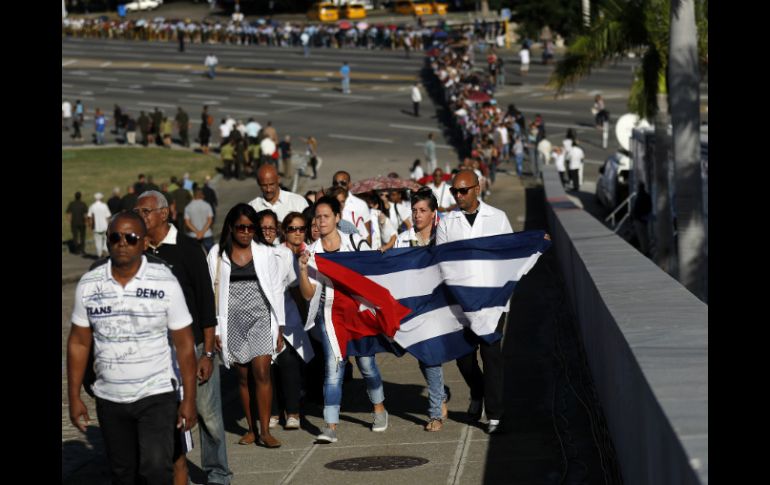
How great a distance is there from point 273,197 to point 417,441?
131 inches

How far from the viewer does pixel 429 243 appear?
11.4 meters

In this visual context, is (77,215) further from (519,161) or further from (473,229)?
(473,229)

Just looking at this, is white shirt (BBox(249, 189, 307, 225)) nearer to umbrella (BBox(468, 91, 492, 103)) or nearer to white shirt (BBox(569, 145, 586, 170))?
white shirt (BBox(569, 145, 586, 170))

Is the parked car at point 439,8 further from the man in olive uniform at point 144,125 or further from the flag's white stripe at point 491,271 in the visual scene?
the flag's white stripe at point 491,271

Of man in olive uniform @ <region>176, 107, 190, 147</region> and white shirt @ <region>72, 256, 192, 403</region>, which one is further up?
man in olive uniform @ <region>176, 107, 190, 147</region>

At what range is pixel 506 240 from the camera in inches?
426

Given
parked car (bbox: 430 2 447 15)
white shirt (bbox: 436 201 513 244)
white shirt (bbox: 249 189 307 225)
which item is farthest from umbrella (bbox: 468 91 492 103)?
parked car (bbox: 430 2 447 15)

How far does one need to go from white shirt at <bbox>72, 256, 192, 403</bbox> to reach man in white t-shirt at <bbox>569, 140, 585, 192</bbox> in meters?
34.7

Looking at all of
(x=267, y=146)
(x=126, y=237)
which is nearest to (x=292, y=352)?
(x=126, y=237)

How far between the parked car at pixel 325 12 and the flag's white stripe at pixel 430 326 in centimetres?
9394

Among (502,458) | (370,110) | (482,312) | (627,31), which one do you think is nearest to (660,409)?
(502,458)

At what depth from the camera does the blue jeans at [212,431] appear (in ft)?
30.0

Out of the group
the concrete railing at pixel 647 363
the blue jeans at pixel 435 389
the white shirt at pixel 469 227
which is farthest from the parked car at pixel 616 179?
the blue jeans at pixel 435 389

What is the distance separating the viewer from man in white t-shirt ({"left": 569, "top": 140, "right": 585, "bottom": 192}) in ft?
136
